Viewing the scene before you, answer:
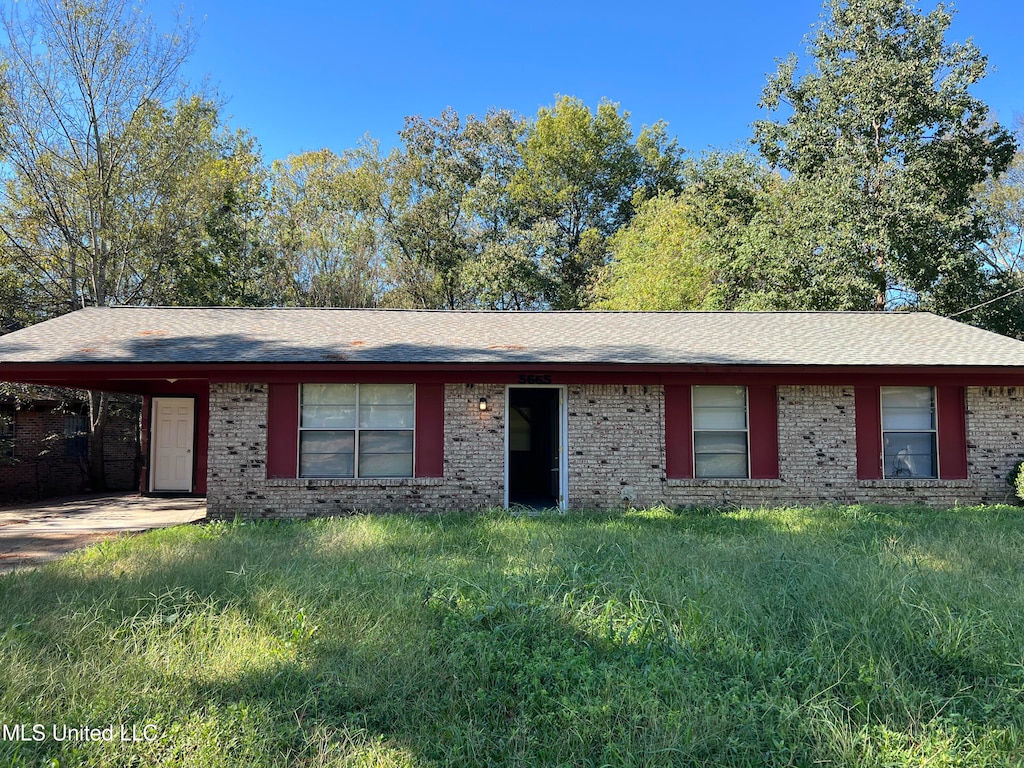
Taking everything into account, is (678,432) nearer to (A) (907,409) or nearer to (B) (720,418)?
(B) (720,418)

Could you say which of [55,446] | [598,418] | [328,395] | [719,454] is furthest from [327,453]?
[55,446]

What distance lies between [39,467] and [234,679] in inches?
630

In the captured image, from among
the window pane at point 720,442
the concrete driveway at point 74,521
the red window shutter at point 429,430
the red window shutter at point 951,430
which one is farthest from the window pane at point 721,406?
the concrete driveway at point 74,521

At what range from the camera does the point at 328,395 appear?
990 cm

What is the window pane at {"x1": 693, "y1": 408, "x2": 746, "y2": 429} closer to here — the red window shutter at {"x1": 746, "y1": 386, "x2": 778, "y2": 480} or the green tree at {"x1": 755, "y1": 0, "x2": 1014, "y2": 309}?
the red window shutter at {"x1": 746, "y1": 386, "x2": 778, "y2": 480}

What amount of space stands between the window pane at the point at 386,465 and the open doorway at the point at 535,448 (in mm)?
1656

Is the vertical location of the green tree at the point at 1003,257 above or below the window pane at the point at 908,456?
above

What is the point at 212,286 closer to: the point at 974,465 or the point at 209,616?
the point at 209,616

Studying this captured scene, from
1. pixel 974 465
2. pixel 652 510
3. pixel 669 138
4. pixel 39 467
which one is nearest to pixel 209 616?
pixel 652 510

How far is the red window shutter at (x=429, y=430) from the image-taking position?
979cm

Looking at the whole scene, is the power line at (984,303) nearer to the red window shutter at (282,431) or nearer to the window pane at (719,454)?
the window pane at (719,454)

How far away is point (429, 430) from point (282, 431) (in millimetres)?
2377

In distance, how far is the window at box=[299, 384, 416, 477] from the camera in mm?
9828

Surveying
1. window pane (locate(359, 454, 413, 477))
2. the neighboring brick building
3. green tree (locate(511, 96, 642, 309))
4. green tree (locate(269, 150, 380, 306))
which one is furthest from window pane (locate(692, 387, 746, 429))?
green tree (locate(511, 96, 642, 309))
